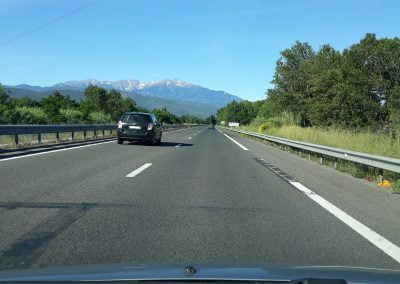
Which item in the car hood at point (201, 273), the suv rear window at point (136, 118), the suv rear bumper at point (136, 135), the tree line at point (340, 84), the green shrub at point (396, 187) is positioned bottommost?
the green shrub at point (396, 187)

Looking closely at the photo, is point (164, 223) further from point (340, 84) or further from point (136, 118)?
point (340, 84)

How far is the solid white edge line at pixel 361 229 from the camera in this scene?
5.61m

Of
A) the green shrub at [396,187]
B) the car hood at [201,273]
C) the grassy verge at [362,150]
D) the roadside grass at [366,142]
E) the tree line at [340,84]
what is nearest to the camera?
the car hood at [201,273]

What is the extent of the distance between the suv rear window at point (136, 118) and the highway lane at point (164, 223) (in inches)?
504

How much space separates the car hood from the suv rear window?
2093cm

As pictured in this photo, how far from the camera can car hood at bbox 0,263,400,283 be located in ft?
10.8

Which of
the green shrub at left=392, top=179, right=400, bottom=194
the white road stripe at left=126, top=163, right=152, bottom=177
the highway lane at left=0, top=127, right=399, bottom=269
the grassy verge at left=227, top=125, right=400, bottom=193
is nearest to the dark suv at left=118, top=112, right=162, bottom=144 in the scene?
the grassy verge at left=227, top=125, right=400, bottom=193

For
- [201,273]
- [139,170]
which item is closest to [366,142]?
[139,170]

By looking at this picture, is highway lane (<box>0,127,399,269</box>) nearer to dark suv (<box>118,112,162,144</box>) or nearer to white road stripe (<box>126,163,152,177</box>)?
white road stripe (<box>126,163,152,177</box>)

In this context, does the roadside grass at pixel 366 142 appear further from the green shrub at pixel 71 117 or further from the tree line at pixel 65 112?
the green shrub at pixel 71 117

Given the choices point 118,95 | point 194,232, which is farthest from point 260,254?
point 118,95

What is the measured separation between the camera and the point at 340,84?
44.7m

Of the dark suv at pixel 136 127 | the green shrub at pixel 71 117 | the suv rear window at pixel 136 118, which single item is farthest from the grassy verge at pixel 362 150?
the green shrub at pixel 71 117

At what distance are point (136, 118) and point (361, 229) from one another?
18895 millimetres
